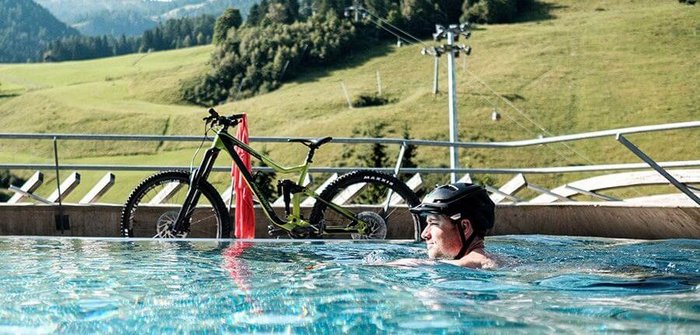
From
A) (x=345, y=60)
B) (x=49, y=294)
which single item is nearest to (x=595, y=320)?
(x=49, y=294)

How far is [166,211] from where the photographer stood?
395 inches

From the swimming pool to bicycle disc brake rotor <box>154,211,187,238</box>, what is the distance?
726mm

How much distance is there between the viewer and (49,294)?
19.0ft

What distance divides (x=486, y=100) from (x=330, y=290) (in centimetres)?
9881

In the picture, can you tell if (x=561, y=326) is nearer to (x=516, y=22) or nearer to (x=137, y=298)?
(x=137, y=298)

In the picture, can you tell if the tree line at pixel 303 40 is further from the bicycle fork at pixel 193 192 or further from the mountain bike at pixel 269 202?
the bicycle fork at pixel 193 192

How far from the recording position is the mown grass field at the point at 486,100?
93812 millimetres

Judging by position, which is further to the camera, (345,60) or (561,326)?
(345,60)

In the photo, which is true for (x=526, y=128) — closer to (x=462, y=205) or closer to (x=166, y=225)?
(x=166, y=225)

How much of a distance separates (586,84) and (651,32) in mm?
15158

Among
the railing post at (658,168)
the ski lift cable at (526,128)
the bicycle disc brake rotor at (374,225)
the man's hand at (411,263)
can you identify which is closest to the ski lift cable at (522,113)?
the ski lift cable at (526,128)

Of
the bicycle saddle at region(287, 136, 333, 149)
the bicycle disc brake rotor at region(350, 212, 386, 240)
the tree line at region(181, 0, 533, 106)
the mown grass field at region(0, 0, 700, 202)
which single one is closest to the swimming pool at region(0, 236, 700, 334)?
the bicycle disc brake rotor at region(350, 212, 386, 240)

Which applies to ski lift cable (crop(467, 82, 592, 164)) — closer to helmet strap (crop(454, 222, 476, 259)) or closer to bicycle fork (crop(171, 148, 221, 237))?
bicycle fork (crop(171, 148, 221, 237))

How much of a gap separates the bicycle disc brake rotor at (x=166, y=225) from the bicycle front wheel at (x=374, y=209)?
1290mm
